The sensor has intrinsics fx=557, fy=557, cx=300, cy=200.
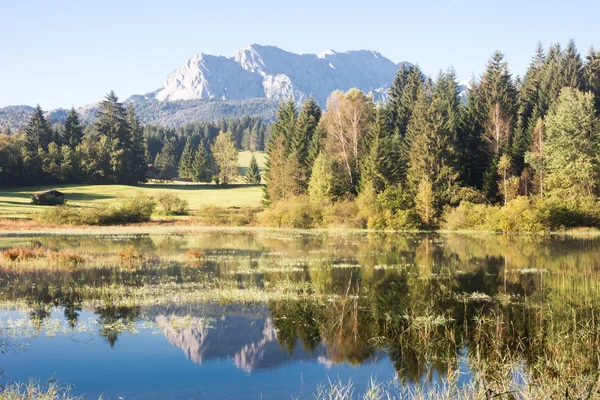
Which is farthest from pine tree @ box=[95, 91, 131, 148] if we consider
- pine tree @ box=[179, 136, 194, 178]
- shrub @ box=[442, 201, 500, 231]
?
shrub @ box=[442, 201, 500, 231]

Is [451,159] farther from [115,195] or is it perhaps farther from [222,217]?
[115,195]

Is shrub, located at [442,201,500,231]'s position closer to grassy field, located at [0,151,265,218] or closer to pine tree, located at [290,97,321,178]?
pine tree, located at [290,97,321,178]

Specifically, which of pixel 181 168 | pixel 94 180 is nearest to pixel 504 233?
pixel 94 180

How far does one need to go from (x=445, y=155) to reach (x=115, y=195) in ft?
175

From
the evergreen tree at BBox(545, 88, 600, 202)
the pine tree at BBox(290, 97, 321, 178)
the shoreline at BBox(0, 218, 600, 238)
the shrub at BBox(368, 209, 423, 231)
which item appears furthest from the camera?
the pine tree at BBox(290, 97, 321, 178)

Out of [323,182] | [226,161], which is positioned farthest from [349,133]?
[226,161]

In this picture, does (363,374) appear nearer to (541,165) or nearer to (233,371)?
(233,371)

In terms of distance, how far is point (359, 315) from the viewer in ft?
60.7

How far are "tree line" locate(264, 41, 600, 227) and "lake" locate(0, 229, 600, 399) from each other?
26.6 metres

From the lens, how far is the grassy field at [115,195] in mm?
Answer: 74500

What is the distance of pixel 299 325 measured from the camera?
17.3 m

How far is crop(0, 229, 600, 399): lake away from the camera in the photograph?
1234cm

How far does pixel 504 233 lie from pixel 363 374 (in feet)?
149

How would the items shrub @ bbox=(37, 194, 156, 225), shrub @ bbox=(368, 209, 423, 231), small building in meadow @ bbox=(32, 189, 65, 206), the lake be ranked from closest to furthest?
the lake
shrub @ bbox=(368, 209, 423, 231)
shrub @ bbox=(37, 194, 156, 225)
small building in meadow @ bbox=(32, 189, 65, 206)
